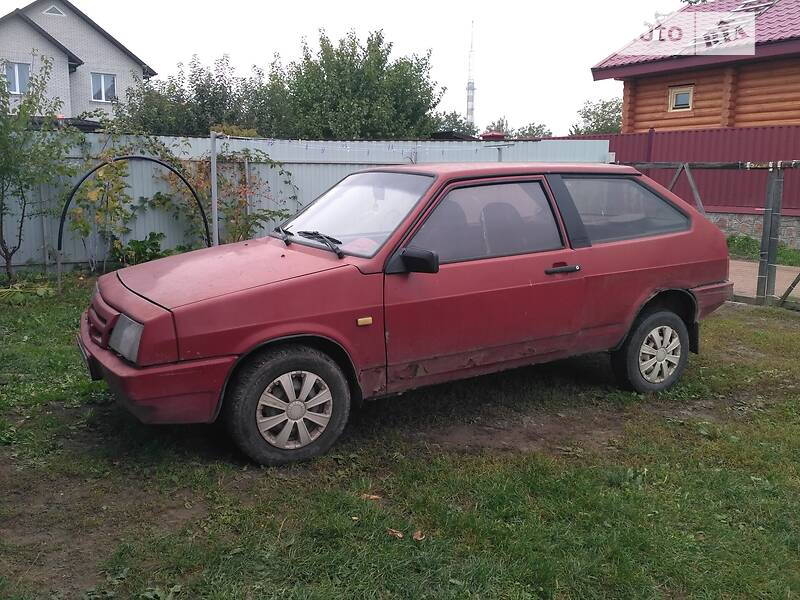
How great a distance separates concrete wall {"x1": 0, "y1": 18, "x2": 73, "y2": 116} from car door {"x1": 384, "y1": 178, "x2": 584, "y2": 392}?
1457 inches

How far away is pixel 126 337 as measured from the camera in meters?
3.88

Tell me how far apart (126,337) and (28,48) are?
38.8 metres

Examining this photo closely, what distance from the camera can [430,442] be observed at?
454cm

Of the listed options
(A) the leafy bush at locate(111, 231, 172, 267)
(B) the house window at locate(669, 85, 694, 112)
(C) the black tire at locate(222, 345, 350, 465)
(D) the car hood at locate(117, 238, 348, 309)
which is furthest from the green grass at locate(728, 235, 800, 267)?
(C) the black tire at locate(222, 345, 350, 465)

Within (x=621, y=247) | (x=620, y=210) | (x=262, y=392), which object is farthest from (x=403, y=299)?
(x=620, y=210)

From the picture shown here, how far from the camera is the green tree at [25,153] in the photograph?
8578 mm

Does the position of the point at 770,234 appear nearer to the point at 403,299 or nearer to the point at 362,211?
the point at 362,211

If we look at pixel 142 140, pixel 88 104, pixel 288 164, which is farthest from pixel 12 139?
pixel 88 104

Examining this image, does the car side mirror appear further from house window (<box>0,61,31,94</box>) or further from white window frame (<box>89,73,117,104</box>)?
white window frame (<box>89,73,117,104</box>)

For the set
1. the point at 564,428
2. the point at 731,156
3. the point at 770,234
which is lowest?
the point at 564,428

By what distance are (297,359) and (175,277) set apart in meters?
0.96

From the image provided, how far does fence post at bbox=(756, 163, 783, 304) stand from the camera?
8727 millimetres

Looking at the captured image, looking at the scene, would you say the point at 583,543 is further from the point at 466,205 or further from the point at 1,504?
the point at 1,504

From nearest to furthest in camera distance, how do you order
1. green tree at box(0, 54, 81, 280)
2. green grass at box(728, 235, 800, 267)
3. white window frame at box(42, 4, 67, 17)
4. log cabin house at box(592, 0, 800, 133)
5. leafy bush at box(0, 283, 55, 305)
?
leafy bush at box(0, 283, 55, 305) < green tree at box(0, 54, 81, 280) < green grass at box(728, 235, 800, 267) < log cabin house at box(592, 0, 800, 133) < white window frame at box(42, 4, 67, 17)
